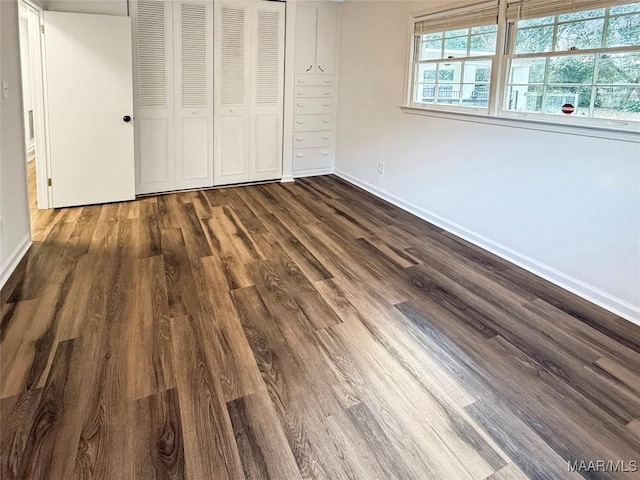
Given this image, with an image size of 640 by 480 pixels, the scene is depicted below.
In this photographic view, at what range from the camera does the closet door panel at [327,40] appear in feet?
18.6

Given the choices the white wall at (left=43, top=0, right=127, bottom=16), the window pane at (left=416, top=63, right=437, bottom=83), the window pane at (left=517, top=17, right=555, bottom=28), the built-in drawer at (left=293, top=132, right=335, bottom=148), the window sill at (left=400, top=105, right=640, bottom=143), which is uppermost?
the white wall at (left=43, top=0, right=127, bottom=16)

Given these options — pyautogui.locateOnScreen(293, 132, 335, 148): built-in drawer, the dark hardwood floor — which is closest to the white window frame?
the dark hardwood floor

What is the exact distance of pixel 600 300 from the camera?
287 centimetres

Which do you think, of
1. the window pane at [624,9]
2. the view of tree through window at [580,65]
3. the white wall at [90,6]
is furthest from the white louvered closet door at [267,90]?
the window pane at [624,9]

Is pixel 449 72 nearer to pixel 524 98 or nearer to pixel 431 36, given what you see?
pixel 431 36

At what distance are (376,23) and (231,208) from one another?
8.70 feet

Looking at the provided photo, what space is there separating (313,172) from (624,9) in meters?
4.06

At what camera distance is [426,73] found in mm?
4367

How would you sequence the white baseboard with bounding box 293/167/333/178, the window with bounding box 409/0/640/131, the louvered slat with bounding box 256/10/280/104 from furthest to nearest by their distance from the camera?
the white baseboard with bounding box 293/167/333/178
the louvered slat with bounding box 256/10/280/104
the window with bounding box 409/0/640/131

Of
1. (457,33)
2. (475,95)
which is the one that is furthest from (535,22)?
(457,33)

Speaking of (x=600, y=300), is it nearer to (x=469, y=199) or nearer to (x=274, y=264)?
(x=469, y=199)

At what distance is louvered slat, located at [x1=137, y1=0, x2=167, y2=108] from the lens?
14.9 feet

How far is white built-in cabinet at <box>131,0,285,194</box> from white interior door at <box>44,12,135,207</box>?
325 mm

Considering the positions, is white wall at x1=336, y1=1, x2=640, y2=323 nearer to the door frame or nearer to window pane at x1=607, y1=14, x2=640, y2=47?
window pane at x1=607, y1=14, x2=640, y2=47
